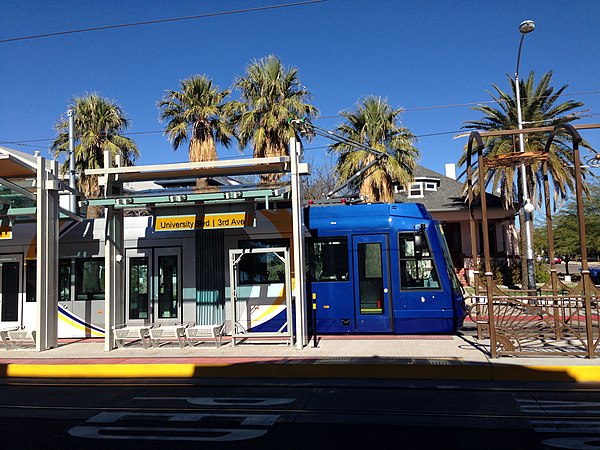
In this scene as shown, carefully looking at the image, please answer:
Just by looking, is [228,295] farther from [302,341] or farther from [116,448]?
[116,448]

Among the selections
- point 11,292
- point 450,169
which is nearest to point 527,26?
point 11,292

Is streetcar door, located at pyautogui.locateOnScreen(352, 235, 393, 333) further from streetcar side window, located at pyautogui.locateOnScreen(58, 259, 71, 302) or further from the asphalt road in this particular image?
streetcar side window, located at pyautogui.locateOnScreen(58, 259, 71, 302)

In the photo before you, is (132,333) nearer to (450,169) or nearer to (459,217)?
(459,217)

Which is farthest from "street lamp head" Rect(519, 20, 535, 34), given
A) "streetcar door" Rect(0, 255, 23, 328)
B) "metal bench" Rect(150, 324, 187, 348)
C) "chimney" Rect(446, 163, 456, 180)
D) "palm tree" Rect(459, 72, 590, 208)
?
→ "chimney" Rect(446, 163, 456, 180)

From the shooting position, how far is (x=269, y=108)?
77.8 feet

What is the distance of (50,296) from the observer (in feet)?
41.6

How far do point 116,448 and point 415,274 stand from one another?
8396 mm

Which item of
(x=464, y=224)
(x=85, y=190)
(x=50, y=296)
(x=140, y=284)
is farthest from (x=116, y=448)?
(x=464, y=224)

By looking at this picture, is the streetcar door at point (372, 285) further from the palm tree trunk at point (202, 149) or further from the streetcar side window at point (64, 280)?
the palm tree trunk at point (202, 149)

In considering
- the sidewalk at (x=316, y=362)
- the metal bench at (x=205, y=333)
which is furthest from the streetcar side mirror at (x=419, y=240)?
the metal bench at (x=205, y=333)

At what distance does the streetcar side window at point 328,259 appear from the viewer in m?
13.1

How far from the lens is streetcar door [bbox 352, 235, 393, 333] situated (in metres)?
12.8

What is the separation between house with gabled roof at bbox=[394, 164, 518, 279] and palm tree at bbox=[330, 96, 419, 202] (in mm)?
6880

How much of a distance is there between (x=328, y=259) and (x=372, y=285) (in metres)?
1.23
